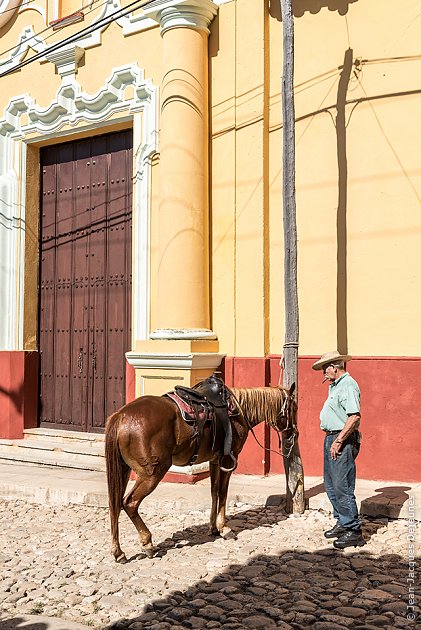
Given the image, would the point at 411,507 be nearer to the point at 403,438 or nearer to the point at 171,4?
the point at 403,438

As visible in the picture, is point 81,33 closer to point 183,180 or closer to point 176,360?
point 183,180

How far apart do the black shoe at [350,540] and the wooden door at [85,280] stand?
4808 millimetres

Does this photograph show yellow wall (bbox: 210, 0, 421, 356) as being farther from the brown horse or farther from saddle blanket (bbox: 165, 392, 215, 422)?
the brown horse

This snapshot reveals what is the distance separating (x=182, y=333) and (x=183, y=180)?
1935 mm

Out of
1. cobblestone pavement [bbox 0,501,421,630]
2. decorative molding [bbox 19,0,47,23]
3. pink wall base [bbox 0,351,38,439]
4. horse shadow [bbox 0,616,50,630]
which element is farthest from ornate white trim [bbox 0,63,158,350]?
horse shadow [bbox 0,616,50,630]

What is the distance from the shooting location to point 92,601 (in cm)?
461

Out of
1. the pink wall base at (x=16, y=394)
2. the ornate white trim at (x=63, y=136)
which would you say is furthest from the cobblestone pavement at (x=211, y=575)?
the pink wall base at (x=16, y=394)

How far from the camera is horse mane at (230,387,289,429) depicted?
6312 mm

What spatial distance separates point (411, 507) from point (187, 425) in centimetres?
231

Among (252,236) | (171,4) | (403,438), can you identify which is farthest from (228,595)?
(171,4)

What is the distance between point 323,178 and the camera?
840 cm

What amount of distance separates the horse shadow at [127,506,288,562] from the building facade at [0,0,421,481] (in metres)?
1.33

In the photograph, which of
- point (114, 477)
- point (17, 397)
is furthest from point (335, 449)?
point (17, 397)

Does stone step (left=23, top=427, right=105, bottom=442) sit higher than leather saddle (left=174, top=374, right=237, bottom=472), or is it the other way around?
leather saddle (left=174, top=374, right=237, bottom=472)
